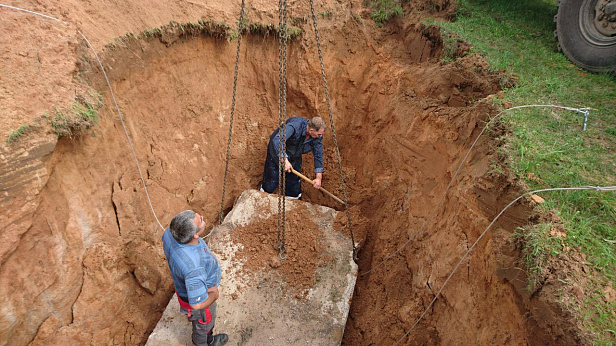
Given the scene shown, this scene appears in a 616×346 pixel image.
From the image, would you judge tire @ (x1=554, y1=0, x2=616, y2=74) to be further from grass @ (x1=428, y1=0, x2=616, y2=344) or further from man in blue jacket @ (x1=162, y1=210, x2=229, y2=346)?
man in blue jacket @ (x1=162, y1=210, x2=229, y2=346)

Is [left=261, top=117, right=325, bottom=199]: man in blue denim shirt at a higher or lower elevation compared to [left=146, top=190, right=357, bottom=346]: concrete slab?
higher

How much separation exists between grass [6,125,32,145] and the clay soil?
3 centimetres

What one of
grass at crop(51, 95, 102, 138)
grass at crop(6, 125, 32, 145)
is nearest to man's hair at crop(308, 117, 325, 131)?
grass at crop(51, 95, 102, 138)

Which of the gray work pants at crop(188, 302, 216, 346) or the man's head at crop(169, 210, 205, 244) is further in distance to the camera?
the gray work pants at crop(188, 302, 216, 346)

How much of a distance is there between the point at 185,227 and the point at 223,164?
2.80 metres

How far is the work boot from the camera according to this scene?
344cm

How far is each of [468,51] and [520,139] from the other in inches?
84.5

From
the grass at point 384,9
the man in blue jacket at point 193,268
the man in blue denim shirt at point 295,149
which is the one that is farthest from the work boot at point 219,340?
the grass at point 384,9

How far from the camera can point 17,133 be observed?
3.12 m

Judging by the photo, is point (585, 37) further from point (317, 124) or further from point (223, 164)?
point (223, 164)

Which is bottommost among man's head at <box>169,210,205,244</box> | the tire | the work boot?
the work boot

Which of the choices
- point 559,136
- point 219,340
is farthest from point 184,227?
point 559,136

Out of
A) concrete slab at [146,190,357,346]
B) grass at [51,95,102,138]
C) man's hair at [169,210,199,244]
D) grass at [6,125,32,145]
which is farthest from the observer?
concrete slab at [146,190,357,346]

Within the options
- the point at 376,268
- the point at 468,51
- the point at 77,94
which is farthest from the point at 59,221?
the point at 468,51
